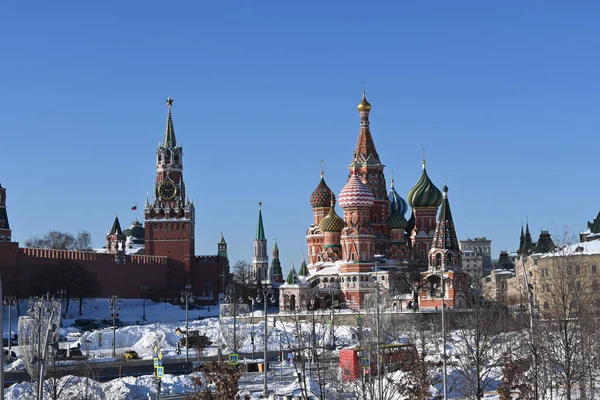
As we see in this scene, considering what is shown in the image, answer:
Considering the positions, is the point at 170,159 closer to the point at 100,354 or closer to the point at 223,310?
the point at 223,310

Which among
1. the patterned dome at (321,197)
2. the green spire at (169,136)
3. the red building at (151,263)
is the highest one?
the green spire at (169,136)

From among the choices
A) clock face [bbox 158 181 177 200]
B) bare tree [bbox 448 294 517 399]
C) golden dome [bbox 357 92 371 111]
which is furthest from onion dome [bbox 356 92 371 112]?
bare tree [bbox 448 294 517 399]

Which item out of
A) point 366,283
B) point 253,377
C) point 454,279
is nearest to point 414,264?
point 366,283

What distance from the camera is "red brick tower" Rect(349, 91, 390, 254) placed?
3920 inches

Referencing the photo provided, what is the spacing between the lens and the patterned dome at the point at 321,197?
104m

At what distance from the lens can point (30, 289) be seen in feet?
315

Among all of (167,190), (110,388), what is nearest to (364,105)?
(167,190)

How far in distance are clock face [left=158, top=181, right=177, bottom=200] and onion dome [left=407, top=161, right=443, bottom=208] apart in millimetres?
32195

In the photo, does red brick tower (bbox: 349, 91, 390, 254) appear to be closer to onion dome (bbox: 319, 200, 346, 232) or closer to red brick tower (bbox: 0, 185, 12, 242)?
onion dome (bbox: 319, 200, 346, 232)

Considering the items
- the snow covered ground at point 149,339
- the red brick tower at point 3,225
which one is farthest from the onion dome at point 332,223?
the red brick tower at point 3,225

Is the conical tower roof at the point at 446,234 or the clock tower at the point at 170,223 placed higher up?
the clock tower at the point at 170,223

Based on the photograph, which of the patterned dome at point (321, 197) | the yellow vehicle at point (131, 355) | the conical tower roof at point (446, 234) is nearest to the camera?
the yellow vehicle at point (131, 355)

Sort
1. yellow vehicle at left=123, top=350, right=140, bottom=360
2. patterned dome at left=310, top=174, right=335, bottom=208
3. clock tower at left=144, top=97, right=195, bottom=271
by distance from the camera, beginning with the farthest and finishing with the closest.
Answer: clock tower at left=144, top=97, right=195, bottom=271
patterned dome at left=310, top=174, right=335, bottom=208
yellow vehicle at left=123, top=350, right=140, bottom=360

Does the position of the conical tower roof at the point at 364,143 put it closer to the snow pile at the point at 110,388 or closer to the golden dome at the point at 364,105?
the golden dome at the point at 364,105
